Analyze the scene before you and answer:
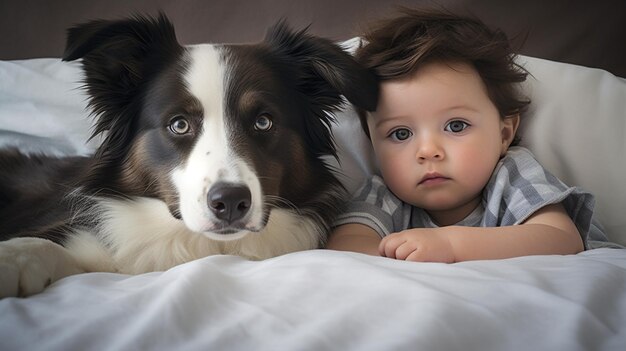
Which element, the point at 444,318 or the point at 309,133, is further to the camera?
the point at 309,133

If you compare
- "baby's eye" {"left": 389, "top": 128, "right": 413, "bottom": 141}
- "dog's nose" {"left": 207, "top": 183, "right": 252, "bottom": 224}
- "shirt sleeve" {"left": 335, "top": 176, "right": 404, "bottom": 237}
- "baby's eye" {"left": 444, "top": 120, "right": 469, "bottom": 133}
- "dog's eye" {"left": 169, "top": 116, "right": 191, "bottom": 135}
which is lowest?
"shirt sleeve" {"left": 335, "top": 176, "right": 404, "bottom": 237}

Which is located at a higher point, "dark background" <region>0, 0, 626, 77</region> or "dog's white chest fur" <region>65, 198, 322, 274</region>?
"dark background" <region>0, 0, 626, 77</region>

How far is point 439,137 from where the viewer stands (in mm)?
2047

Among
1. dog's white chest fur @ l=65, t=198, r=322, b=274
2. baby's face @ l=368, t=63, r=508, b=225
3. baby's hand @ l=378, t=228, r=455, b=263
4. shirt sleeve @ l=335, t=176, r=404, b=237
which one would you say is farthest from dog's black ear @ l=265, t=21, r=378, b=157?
baby's hand @ l=378, t=228, r=455, b=263

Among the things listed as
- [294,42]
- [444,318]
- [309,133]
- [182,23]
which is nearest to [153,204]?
[309,133]

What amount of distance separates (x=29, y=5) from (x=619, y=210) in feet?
10.5

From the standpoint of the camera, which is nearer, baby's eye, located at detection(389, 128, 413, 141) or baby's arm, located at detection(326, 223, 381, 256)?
baby's arm, located at detection(326, 223, 381, 256)

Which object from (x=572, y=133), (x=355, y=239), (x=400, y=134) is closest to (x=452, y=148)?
(x=400, y=134)

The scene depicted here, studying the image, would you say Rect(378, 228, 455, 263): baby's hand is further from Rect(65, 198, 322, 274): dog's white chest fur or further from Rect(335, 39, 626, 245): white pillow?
Rect(335, 39, 626, 245): white pillow

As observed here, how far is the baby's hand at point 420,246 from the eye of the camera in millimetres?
1699

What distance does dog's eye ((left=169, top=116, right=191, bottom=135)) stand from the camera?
1.82 metres

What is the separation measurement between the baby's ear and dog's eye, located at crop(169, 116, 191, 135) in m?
1.19

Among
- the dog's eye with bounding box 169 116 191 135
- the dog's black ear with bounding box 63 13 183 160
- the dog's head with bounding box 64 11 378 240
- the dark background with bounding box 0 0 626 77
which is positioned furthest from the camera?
the dark background with bounding box 0 0 626 77

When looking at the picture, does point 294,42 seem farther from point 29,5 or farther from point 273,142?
point 29,5
